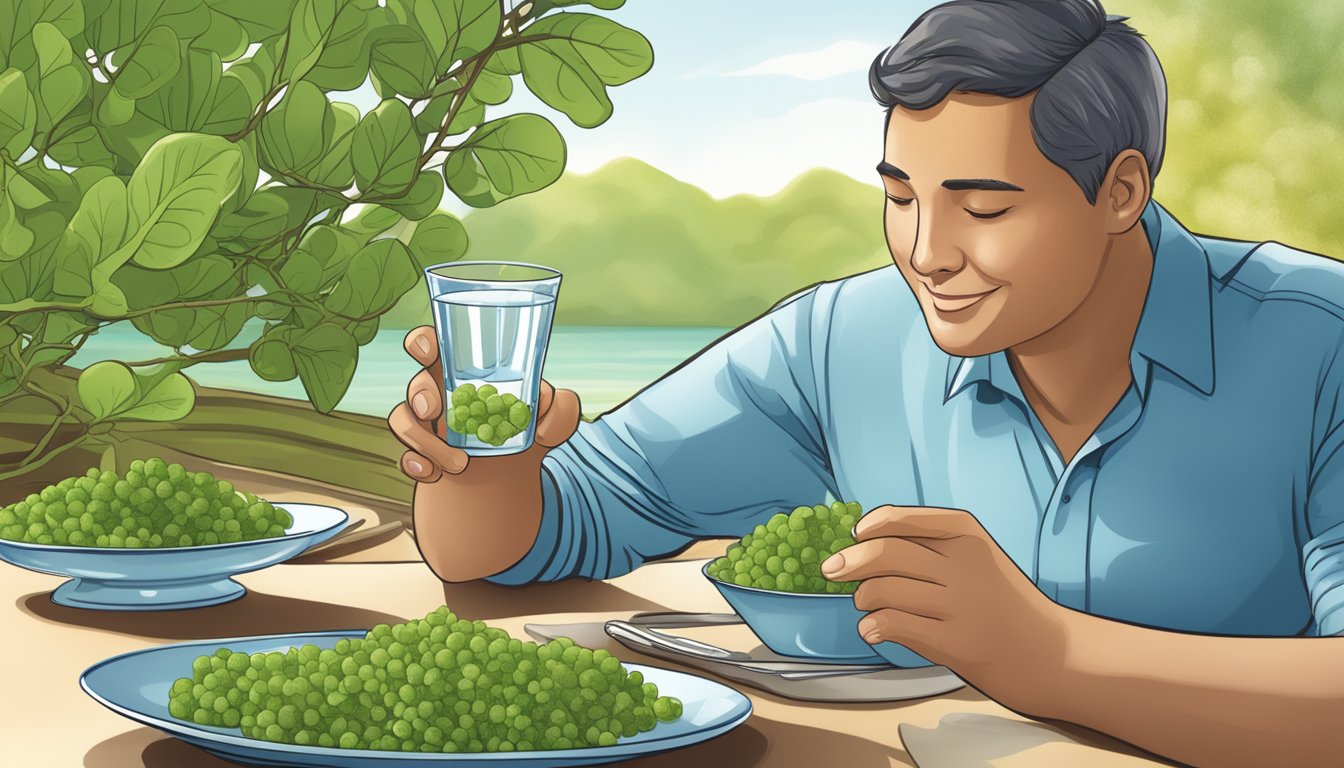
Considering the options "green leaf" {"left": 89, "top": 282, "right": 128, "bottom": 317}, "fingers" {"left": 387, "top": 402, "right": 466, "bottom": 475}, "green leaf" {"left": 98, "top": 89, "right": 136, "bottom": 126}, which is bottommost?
"fingers" {"left": 387, "top": 402, "right": 466, "bottom": 475}

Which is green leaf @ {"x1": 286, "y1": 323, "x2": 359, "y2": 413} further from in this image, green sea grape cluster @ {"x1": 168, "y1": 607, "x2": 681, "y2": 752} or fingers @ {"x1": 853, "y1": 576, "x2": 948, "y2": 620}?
fingers @ {"x1": 853, "y1": 576, "x2": 948, "y2": 620}

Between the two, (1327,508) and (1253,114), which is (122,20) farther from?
(1253,114)

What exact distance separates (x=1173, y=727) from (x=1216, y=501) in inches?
14.9

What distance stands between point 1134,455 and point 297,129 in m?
0.69

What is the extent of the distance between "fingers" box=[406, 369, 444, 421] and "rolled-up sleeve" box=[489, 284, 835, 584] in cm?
22

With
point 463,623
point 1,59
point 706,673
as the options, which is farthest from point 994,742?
point 1,59

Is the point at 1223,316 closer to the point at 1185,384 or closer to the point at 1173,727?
the point at 1185,384

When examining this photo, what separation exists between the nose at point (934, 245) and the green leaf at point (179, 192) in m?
0.46

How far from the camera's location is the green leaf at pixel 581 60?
0.84 metres

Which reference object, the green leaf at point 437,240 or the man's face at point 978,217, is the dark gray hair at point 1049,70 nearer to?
the man's face at point 978,217

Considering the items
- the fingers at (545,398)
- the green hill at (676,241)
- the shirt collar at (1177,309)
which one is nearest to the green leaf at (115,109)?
the fingers at (545,398)

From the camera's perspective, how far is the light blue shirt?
3.40 feet

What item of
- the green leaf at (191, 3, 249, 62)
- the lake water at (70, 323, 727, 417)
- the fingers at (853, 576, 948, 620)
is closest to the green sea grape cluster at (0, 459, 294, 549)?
the green leaf at (191, 3, 249, 62)

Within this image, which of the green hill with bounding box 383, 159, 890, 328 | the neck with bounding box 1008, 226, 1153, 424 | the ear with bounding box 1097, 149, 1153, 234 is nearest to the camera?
the ear with bounding box 1097, 149, 1153, 234
